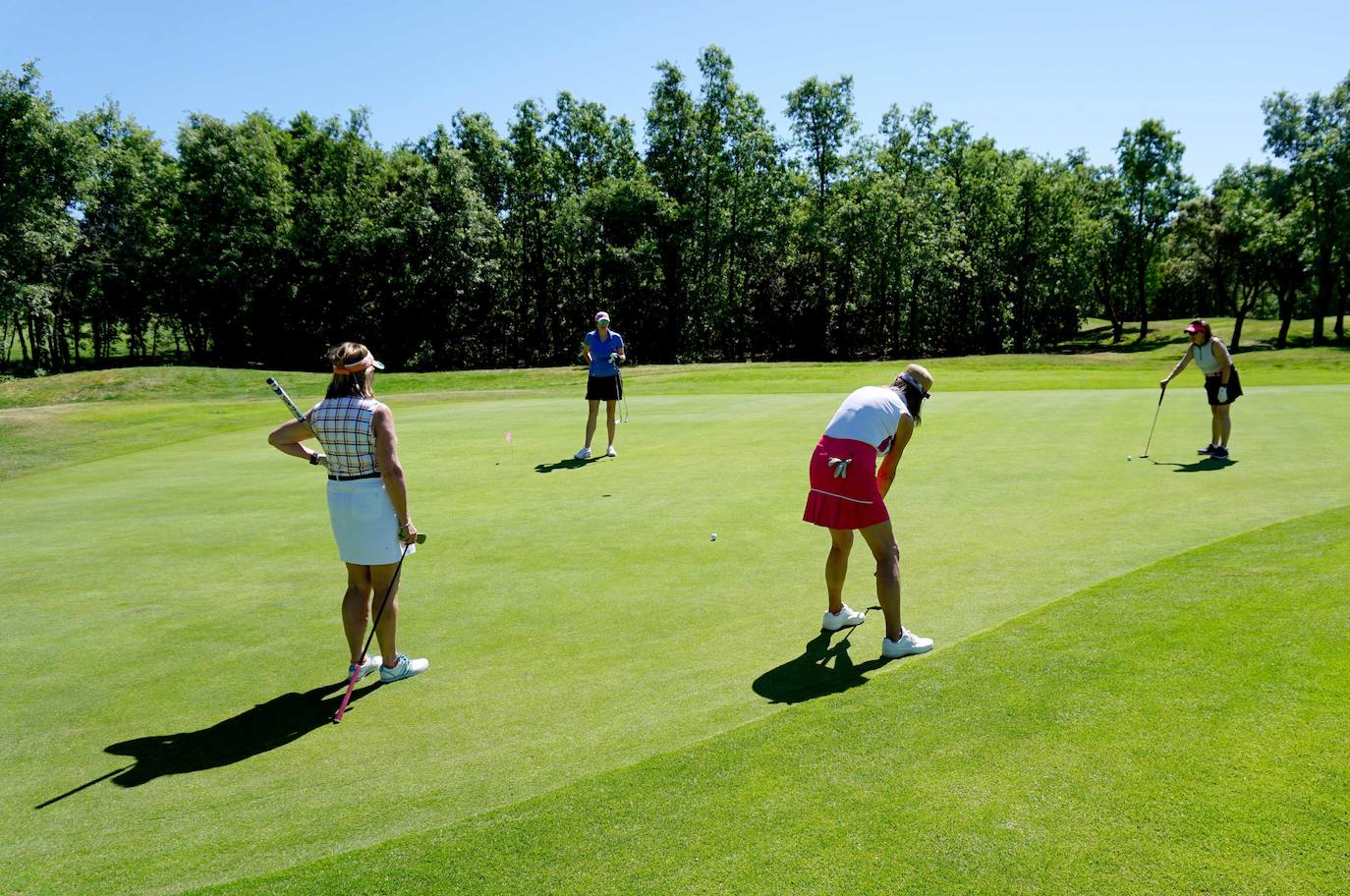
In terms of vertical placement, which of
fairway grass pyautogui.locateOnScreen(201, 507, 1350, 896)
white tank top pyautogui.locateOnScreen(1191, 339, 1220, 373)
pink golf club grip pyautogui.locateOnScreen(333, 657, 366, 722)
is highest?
white tank top pyautogui.locateOnScreen(1191, 339, 1220, 373)

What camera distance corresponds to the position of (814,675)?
19.3ft

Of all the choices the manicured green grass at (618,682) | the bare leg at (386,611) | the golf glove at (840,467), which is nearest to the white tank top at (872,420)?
the golf glove at (840,467)

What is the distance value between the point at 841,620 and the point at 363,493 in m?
3.65

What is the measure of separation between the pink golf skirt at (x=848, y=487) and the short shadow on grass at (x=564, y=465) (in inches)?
318

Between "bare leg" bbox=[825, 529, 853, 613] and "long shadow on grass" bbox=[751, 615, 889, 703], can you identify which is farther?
"bare leg" bbox=[825, 529, 853, 613]

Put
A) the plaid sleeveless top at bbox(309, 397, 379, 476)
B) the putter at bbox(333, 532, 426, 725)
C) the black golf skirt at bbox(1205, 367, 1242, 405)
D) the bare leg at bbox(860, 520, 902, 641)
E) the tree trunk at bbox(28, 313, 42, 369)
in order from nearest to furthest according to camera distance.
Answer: the putter at bbox(333, 532, 426, 725) → the plaid sleeveless top at bbox(309, 397, 379, 476) → the bare leg at bbox(860, 520, 902, 641) → the black golf skirt at bbox(1205, 367, 1242, 405) → the tree trunk at bbox(28, 313, 42, 369)

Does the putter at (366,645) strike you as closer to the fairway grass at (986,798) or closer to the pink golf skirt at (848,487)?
the fairway grass at (986,798)

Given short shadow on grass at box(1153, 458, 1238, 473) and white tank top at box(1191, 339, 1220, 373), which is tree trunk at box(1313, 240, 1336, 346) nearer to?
white tank top at box(1191, 339, 1220, 373)

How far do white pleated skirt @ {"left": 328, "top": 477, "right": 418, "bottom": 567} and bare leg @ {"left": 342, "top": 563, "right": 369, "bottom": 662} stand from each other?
0.14m

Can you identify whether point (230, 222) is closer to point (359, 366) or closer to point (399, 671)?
point (359, 366)

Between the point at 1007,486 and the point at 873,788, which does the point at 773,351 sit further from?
the point at 873,788

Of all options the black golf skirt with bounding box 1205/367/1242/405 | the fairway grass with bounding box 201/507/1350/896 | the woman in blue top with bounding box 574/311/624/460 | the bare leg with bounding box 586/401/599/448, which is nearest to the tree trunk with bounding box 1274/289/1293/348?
the black golf skirt with bounding box 1205/367/1242/405

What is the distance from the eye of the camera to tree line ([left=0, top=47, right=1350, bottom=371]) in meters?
54.5

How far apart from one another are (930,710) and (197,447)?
18516 mm
